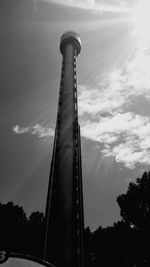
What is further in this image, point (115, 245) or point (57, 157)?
point (115, 245)

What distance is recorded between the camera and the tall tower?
16625mm

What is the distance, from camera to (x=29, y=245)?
3281 centimetres

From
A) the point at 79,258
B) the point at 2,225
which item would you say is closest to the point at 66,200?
the point at 79,258

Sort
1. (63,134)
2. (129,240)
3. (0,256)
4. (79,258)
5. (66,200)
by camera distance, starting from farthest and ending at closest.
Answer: (129,240) → (63,134) → (66,200) → (79,258) → (0,256)

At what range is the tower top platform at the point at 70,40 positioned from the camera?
36062 millimetres

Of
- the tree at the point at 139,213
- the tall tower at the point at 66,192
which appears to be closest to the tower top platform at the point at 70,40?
the tall tower at the point at 66,192

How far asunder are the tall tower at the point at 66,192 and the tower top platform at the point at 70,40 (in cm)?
1035

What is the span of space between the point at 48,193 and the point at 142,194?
1494 cm

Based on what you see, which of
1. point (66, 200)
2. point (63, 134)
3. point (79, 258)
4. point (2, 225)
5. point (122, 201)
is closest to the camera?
point (79, 258)

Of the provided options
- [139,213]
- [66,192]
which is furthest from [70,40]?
[139,213]

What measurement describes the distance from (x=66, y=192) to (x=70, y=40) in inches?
994

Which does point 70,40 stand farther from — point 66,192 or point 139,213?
point 139,213

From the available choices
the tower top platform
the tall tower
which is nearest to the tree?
the tall tower

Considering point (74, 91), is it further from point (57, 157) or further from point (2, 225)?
point (2, 225)
